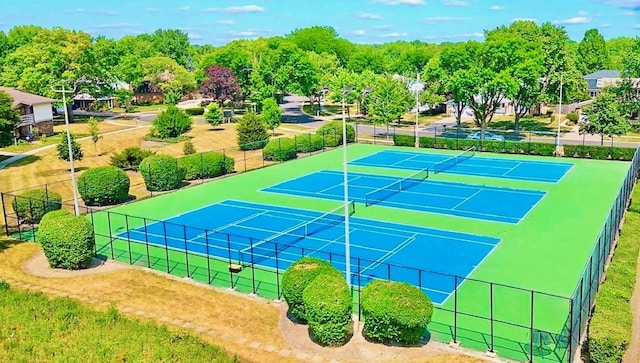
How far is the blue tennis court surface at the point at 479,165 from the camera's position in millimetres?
42812

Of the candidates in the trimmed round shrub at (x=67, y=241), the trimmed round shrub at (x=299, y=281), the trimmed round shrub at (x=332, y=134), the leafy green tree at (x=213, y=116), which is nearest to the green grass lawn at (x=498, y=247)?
the trimmed round shrub at (x=67, y=241)

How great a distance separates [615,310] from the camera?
1738 centimetres

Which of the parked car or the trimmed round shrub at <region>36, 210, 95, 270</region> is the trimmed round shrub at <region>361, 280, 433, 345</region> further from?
the parked car

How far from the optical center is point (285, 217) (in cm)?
3244

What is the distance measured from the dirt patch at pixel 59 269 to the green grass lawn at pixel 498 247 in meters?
0.94

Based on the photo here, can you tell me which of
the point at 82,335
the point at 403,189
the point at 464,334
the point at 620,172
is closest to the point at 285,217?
the point at 403,189

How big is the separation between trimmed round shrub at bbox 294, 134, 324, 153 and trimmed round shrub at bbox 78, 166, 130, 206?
18.9 meters

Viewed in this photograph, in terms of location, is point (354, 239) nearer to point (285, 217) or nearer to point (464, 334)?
point (285, 217)

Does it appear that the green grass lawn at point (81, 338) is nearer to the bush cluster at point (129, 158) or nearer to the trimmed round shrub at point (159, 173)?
the trimmed round shrub at point (159, 173)

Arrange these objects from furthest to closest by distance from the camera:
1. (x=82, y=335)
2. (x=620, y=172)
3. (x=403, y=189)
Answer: (x=620, y=172)
(x=403, y=189)
(x=82, y=335)

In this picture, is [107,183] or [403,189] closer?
[107,183]

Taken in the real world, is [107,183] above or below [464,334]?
above

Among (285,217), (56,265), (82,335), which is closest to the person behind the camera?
(82,335)

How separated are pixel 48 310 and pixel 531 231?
21496 mm
